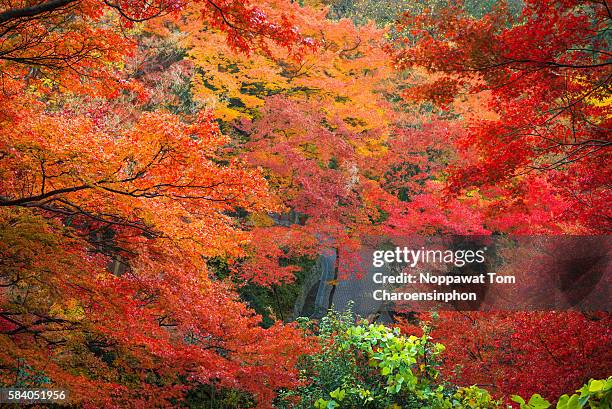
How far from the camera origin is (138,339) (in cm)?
736

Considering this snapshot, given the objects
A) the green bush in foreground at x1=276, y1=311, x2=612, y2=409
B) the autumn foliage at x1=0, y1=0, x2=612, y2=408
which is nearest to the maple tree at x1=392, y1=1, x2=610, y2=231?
the autumn foliage at x1=0, y1=0, x2=612, y2=408

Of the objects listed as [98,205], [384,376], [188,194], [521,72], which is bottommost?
[384,376]

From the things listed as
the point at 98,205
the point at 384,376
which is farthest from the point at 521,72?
the point at 98,205

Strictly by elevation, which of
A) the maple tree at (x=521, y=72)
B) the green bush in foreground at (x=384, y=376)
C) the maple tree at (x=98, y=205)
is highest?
the maple tree at (x=521, y=72)

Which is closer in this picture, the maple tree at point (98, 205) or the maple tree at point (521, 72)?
the maple tree at point (98, 205)

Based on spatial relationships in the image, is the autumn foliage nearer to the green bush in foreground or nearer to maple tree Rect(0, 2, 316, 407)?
maple tree Rect(0, 2, 316, 407)

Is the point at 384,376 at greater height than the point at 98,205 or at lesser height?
lesser

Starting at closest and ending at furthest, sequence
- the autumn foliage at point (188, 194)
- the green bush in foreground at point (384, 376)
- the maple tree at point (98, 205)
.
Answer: the green bush in foreground at point (384, 376)
the maple tree at point (98, 205)
the autumn foliage at point (188, 194)

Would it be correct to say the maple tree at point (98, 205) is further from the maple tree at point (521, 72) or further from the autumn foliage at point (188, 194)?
the maple tree at point (521, 72)

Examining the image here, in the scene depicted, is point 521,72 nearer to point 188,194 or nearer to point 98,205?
point 188,194


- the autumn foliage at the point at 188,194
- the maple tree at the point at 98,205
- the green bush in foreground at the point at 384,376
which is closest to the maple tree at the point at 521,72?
the autumn foliage at the point at 188,194

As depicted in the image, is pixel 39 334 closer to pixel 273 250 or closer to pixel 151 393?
pixel 151 393

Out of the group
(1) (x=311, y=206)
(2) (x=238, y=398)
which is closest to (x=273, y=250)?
(1) (x=311, y=206)

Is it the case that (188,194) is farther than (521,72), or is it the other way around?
(521,72)
